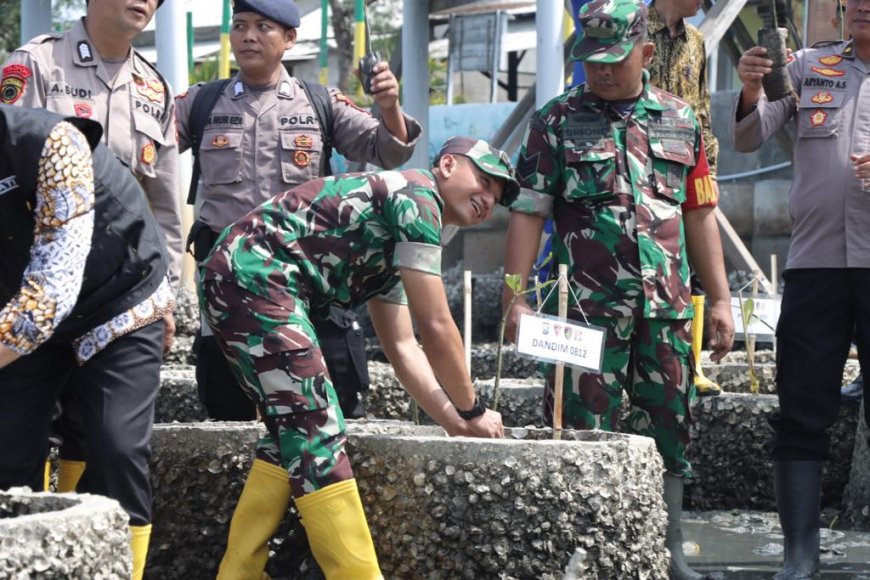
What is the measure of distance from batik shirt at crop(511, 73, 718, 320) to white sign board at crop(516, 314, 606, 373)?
341mm

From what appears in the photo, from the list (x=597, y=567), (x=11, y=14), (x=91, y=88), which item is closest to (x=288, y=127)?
(x=91, y=88)

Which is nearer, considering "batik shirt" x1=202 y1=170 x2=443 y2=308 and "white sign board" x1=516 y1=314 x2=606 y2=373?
"batik shirt" x1=202 y1=170 x2=443 y2=308

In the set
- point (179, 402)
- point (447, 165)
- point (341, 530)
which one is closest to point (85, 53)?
point (447, 165)

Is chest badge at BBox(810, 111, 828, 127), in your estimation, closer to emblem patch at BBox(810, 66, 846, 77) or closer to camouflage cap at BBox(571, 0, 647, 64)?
emblem patch at BBox(810, 66, 846, 77)

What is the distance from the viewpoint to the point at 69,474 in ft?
15.9

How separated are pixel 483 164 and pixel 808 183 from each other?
1.46 metres

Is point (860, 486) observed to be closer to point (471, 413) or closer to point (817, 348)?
point (817, 348)

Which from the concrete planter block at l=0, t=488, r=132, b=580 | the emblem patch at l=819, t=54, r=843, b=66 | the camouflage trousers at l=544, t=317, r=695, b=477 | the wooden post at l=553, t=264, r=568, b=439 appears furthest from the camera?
the emblem patch at l=819, t=54, r=843, b=66

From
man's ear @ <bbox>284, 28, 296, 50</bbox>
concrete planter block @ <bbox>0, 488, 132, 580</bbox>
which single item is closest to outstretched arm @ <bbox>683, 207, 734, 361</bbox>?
man's ear @ <bbox>284, 28, 296, 50</bbox>

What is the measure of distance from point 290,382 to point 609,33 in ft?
5.77

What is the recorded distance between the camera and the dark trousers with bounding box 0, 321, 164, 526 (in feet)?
14.1

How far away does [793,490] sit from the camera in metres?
5.64

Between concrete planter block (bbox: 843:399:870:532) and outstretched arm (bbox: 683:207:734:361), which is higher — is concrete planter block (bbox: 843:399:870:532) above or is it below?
below

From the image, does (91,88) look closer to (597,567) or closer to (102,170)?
(102,170)
